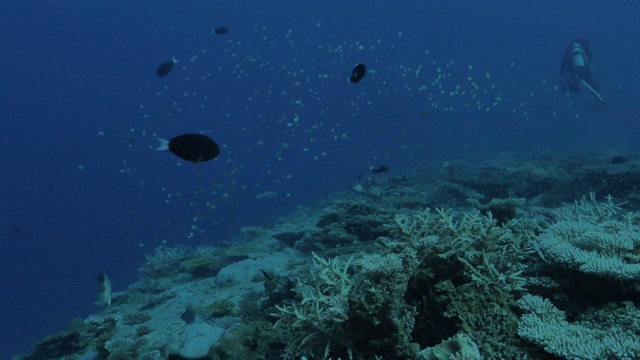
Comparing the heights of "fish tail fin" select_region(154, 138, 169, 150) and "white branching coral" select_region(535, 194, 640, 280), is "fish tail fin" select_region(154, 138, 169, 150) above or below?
above

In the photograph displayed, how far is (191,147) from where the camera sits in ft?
13.8

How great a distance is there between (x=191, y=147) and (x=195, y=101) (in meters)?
158

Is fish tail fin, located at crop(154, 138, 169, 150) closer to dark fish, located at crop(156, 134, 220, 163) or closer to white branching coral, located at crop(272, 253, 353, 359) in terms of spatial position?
dark fish, located at crop(156, 134, 220, 163)

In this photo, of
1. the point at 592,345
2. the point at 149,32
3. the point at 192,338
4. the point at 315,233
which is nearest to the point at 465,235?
the point at 592,345

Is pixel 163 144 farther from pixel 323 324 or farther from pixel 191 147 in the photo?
pixel 323 324

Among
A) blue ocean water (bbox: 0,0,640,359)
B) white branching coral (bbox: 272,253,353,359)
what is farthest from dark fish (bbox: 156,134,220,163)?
blue ocean water (bbox: 0,0,640,359)

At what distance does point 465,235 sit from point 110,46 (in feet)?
459

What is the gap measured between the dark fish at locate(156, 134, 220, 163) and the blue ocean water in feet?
184

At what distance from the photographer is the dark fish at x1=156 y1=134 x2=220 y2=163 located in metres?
4.11

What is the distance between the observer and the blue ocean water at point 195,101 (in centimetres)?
8219

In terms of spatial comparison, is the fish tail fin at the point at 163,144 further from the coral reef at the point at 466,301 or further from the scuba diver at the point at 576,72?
the scuba diver at the point at 576,72

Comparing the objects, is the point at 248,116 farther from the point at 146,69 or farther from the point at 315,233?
the point at 315,233

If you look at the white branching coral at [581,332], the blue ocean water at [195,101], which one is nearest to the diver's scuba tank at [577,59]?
the white branching coral at [581,332]

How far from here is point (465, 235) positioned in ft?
11.1
